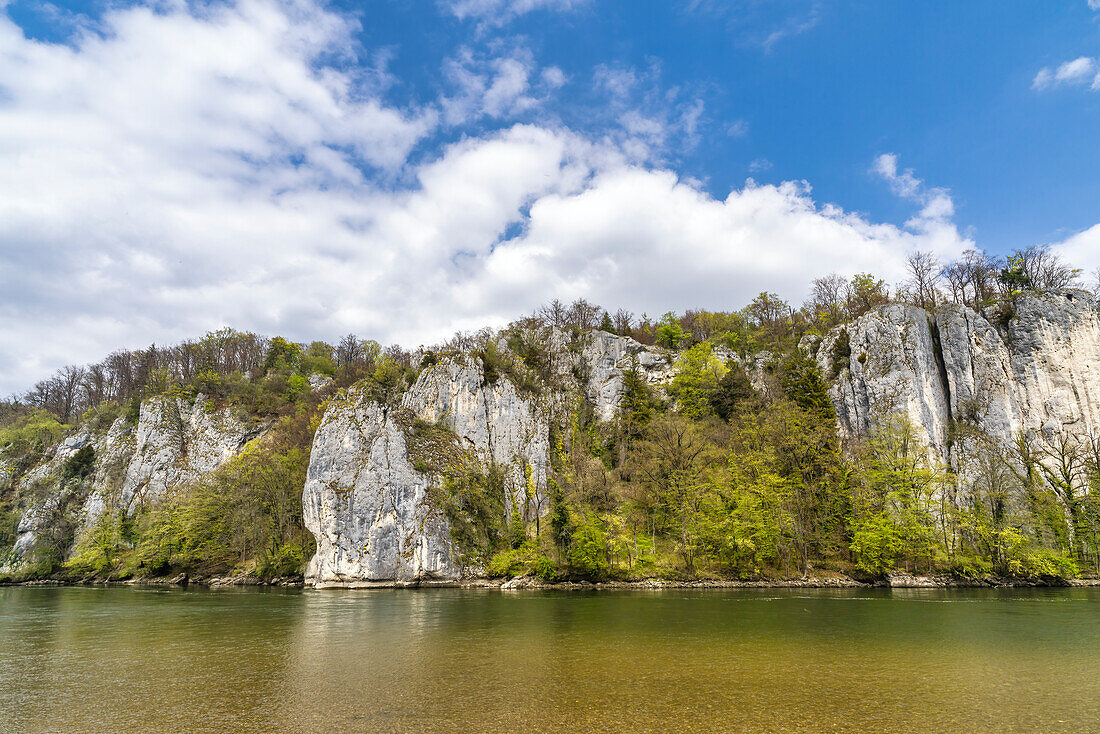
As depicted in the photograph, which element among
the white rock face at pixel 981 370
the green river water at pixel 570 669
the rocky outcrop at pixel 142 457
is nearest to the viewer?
the green river water at pixel 570 669

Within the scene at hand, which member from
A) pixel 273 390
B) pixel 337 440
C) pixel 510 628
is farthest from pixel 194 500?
pixel 510 628

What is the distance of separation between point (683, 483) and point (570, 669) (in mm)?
34554

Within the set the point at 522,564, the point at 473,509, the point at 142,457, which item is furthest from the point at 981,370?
the point at 142,457

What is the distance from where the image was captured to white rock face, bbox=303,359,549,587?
53.0m

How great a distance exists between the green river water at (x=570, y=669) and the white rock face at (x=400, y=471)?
904 inches

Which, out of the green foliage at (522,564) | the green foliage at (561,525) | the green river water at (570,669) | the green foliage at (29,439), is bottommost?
the green foliage at (522,564)

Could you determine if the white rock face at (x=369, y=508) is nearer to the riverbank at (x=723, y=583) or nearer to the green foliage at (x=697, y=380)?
the riverbank at (x=723, y=583)

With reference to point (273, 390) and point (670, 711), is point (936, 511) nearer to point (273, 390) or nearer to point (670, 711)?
point (670, 711)

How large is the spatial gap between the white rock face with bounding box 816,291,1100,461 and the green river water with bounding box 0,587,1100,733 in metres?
26.6

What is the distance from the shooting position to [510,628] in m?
24.2

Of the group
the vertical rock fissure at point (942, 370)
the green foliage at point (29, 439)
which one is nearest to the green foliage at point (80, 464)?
the green foliage at point (29, 439)

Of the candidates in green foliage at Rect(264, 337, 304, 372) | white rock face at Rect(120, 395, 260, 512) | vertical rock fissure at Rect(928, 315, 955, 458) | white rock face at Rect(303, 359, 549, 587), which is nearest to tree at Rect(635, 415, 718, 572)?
white rock face at Rect(303, 359, 549, 587)

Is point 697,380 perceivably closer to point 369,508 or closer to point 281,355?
point 369,508

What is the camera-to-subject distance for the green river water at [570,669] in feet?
38.5
